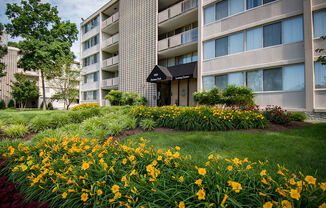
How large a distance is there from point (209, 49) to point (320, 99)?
7.47m

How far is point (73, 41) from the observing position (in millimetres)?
25500

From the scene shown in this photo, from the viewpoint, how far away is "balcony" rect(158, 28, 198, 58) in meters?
13.1

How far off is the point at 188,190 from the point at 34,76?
42164 millimetres

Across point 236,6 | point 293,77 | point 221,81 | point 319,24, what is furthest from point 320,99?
point 236,6

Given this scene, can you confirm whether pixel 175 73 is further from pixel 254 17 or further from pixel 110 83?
pixel 110 83

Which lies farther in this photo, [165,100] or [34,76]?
[34,76]

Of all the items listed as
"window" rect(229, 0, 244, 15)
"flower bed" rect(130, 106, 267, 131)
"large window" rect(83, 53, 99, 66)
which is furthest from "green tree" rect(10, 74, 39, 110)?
"window" rect(229, 0, 244, 15)

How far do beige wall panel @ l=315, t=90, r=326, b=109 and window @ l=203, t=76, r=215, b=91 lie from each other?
5.74 meters

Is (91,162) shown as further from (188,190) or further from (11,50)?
(11,50)

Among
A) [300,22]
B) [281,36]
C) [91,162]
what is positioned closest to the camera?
[91,162]

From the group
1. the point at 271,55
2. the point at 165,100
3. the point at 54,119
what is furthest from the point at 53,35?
the point at 271,55

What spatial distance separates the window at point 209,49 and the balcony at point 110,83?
12135mm

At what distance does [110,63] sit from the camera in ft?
67.5

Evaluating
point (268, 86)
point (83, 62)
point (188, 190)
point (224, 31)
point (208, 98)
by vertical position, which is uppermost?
point (83, 62)
